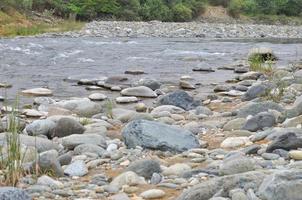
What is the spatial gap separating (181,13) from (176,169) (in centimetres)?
4739

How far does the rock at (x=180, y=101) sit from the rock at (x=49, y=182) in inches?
198

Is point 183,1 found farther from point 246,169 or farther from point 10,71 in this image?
point 246,169

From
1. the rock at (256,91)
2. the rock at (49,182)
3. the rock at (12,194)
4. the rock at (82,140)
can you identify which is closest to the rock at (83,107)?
the rock at (82,140)

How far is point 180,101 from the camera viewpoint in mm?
9836

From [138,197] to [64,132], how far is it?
2.87 meters

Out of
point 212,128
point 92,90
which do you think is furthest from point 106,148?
point 92,90

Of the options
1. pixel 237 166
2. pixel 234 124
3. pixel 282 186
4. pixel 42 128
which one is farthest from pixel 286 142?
pixel 42 128

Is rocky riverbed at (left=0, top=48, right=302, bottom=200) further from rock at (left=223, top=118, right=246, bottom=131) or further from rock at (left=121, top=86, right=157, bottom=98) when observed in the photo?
rock at (left=121, top=86, right=157, bottom=98)

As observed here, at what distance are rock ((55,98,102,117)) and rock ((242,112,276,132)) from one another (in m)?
3.18

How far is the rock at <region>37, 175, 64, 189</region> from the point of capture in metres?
4.73

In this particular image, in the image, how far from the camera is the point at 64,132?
712 centimetres

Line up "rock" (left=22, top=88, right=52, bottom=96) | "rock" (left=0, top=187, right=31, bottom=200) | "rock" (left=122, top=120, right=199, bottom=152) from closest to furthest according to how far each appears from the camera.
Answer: "rock" (left=0, top=187, right=31, bottom=200) → "rock" (left=122, top=120, right=199, bottom=152) → "rock" (left=22, top=88, right=52, bottom=96)

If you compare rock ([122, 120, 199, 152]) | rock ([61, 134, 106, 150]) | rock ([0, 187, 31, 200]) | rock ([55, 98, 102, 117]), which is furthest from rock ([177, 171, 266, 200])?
rock ([55, 98, 102, 117])

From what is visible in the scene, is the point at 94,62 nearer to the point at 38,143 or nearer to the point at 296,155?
the point at 38,143
